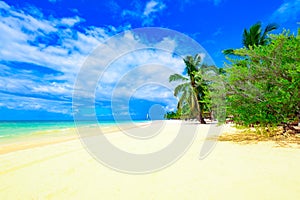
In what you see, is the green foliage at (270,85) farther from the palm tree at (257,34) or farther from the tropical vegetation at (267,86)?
the palm tree at (257,34)

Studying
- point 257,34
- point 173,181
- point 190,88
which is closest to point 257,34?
point 257,34

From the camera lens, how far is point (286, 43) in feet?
20.6

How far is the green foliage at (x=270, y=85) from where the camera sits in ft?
19.8

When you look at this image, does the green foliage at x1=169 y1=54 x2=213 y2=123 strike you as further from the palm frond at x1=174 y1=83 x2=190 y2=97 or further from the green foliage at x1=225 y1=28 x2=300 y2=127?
the green foliage at x1=225 y1=28 x2=300 y2=127

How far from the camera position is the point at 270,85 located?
7.12 m

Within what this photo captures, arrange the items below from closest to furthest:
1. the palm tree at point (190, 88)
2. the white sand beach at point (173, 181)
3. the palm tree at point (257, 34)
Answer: the white sand beach at point (173, 181) → the palm tree at point (257, 34) → the palm tree at point (190, 88)

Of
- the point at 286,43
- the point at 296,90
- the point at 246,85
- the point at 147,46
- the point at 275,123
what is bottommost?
the point at 275,123

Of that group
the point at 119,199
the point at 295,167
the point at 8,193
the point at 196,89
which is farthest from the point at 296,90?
the point at 196,89

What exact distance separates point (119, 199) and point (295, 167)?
3.58 metres

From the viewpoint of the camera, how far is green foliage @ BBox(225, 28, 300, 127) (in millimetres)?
6031

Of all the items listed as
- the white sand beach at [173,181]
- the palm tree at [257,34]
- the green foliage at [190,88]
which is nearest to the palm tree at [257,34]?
the palm tree at [257,34]

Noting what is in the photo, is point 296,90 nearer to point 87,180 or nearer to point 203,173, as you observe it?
point 203,173

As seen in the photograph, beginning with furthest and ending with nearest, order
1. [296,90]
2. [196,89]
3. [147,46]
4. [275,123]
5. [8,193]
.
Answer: [196,89], [147,46], [275,123], [296,90], [8,193]

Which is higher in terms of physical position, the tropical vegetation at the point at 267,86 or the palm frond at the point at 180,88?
the palm frond at the point at 180,88
